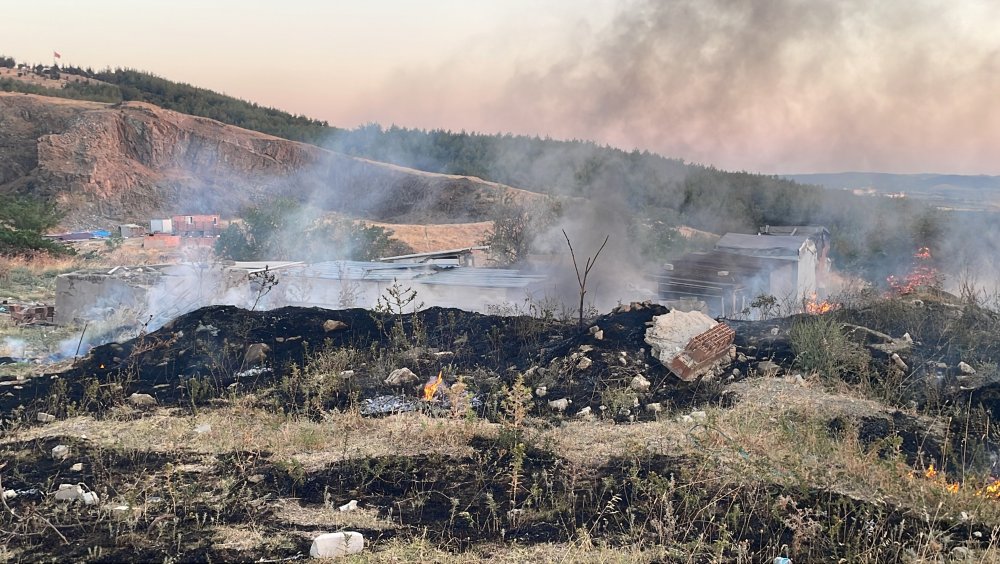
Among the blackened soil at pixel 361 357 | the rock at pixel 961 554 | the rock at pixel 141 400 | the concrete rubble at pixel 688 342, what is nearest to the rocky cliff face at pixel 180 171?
the blackened soil at pixel 361 357

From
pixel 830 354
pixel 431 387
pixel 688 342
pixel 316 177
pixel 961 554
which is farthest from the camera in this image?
pixel 316 177

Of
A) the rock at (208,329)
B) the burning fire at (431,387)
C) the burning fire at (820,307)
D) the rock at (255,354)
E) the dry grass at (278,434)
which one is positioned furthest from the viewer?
the burning fire at (820,307)

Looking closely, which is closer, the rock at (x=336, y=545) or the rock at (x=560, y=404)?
the rock at (x=336, y=545)

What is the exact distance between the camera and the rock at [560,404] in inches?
255

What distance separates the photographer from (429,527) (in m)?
4.20

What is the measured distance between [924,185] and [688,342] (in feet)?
203

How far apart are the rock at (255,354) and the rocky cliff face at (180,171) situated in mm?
24503

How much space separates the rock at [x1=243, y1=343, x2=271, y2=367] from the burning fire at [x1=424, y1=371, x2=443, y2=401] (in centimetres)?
225

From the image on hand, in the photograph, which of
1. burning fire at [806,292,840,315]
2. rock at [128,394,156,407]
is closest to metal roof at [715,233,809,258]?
burning fire at [806,292,840,315]

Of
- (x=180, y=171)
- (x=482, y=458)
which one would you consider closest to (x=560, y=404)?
(x=482, y=458)

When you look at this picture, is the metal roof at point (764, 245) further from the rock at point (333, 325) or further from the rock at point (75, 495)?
the rock at point (75, 495)

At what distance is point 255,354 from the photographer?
802cm

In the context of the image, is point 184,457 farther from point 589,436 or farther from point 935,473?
point 935,473

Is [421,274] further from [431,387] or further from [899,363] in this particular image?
[899,363]
